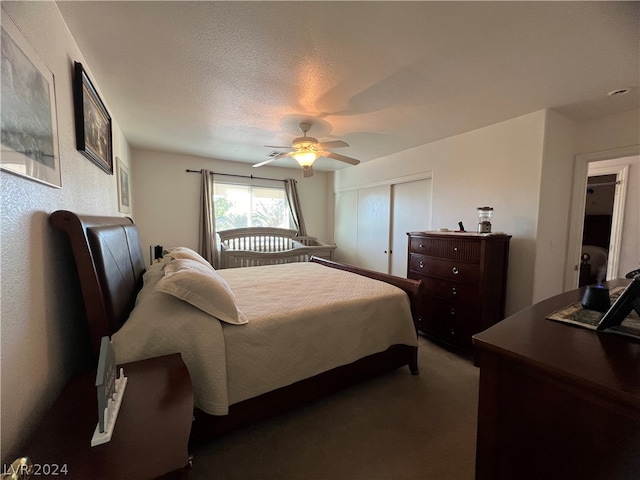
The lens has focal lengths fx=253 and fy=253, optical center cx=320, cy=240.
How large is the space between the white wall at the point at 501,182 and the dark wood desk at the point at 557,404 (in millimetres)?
1979

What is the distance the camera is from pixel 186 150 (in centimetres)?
404

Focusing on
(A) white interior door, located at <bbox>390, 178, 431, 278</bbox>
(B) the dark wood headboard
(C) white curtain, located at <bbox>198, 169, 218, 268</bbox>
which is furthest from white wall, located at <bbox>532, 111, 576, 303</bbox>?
(C) white curtain, located at <bbox>198, 169, 218, 268</bbox>

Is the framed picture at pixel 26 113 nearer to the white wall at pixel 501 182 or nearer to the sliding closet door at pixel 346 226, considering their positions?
the white wall at pixel 501 182

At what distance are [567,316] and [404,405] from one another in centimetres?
119

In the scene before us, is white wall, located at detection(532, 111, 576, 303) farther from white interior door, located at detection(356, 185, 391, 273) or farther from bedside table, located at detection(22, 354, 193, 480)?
bedside table, located at detection(22, 354, 193, 480)

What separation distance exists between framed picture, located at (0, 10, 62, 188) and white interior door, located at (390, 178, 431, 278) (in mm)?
3799

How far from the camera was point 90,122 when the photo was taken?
1666 millimetres

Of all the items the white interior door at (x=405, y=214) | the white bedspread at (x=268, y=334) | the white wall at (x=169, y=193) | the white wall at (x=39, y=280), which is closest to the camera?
the white wall at (x=39, y=280)

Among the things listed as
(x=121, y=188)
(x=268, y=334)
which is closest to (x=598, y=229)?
(x=268, y=334)

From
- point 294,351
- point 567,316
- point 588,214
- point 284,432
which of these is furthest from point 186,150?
point 588,214

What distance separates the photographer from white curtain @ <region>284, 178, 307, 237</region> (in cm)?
524

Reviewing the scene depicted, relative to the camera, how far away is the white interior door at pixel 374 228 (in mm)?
4477

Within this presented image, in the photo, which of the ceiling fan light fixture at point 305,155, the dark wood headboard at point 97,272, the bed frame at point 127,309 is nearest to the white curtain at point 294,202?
the ceiling fan light fixture at point 305,155

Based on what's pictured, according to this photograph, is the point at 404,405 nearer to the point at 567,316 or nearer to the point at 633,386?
the point at 567,316
